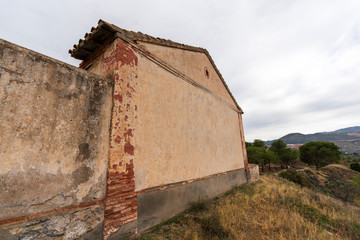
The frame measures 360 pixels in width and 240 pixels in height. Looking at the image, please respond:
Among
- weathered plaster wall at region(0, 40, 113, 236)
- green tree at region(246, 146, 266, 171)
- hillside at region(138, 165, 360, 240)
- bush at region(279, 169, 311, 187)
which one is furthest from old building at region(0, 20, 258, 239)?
green tree at region(246, 146, 266, 171)

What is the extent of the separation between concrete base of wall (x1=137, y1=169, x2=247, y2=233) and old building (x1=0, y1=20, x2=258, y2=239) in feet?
0.09

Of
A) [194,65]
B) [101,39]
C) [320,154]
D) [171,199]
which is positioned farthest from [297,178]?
[320,154]

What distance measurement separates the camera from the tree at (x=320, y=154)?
27.4 meters

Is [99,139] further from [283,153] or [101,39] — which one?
[283,153]

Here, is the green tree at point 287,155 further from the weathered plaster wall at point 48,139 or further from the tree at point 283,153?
the weathered plaster wall at point 48,139

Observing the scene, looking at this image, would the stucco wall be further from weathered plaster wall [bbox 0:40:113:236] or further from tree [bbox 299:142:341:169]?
tree [bbox 299:142:341:169]

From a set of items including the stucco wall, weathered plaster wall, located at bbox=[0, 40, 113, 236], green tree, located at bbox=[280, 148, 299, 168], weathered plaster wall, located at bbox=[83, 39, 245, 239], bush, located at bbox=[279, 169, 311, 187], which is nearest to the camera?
weathered plaster wall, located at bbox=[0, 40, 113, 236]

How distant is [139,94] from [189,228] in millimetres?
3476

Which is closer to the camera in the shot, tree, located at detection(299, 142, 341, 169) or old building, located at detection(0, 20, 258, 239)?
old building, located at detection(0, 20, 258, 239)

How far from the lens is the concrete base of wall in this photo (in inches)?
141

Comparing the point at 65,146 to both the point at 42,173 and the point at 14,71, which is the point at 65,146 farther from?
the point at 14,71

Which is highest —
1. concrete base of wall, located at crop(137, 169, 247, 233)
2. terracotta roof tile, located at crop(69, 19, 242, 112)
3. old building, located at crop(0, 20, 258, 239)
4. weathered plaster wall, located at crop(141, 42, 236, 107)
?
weathered plaster wall, located at crop(141, 42, 236, 107)

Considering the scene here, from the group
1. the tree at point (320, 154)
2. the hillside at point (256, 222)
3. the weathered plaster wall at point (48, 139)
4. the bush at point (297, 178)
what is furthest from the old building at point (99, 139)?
the tree at point (320, 154)

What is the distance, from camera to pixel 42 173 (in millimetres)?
2350
